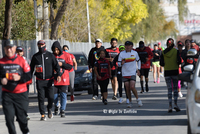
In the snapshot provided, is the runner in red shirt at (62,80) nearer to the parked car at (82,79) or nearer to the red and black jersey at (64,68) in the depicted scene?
the red and black jersey at (64,68)

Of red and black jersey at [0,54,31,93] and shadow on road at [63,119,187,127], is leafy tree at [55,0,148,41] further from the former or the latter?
red and black jersey at [0,54,31,93]

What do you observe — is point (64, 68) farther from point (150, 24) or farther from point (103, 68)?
point (150, 24)

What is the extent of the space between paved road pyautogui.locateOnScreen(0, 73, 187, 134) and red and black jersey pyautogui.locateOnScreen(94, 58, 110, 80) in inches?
35.4

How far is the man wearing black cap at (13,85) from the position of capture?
750 cm

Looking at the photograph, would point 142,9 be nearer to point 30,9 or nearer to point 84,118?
point 30,9

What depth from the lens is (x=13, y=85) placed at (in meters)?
7.58

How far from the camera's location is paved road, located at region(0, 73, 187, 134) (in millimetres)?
8945

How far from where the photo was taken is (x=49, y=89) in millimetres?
10625

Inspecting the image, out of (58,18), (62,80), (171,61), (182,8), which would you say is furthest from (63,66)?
(182,8)

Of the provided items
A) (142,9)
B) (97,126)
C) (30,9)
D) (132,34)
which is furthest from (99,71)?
(132,34)

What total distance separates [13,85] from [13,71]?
0.23 metres

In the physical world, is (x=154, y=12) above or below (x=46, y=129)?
above

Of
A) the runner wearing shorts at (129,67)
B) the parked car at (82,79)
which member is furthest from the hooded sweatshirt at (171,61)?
the parked car at (82,79)

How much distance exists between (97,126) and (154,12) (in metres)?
35.9
